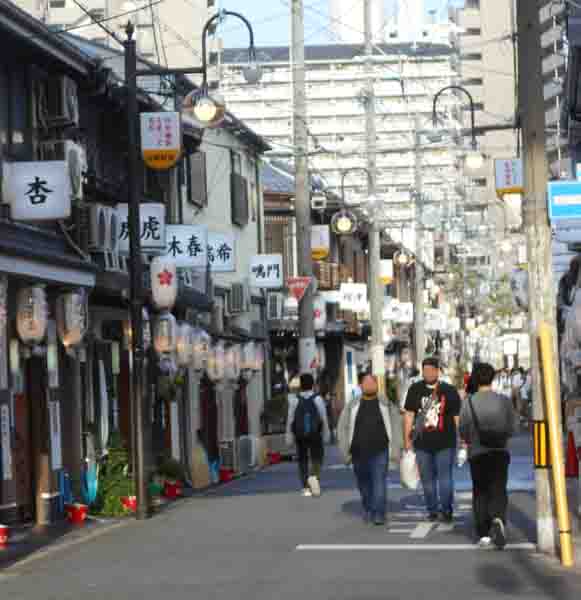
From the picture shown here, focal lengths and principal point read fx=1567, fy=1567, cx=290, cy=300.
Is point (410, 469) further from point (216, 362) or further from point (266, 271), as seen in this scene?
point (266, 271)

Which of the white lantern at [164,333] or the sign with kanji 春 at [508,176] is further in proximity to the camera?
the sign with kanji 春 at [508,176]

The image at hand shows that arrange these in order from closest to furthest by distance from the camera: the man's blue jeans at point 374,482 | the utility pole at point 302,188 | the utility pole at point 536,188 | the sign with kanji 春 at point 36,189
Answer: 1. the utility pole at point 536,188
2. the man's blue jeans at point 374,482
3. the sign with kanji 春 at point 36,189
4. the utility pole at point 302,188

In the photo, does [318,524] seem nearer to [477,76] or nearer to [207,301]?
[207,301]

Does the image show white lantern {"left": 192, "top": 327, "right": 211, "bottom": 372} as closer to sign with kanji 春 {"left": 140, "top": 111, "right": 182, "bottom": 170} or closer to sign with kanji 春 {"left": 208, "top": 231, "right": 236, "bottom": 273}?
sign with kanji 春 {"left": 208, "top": 231, "right": 236, "bottom": 273}

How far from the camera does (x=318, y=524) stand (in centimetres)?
1941

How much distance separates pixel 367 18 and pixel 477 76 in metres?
104

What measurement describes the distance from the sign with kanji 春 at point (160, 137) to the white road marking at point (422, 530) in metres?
9.27

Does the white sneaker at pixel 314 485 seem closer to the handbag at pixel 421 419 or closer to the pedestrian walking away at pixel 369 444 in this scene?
the pedestrian walking away at pixel 369 444

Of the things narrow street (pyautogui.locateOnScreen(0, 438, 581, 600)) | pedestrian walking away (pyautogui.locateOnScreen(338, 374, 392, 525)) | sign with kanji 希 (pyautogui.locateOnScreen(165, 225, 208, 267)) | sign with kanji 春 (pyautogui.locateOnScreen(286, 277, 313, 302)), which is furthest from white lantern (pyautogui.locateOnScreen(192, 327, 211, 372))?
pedestrian walking away (pyautogui.locateOnScreen(338, 374, 392, 525))

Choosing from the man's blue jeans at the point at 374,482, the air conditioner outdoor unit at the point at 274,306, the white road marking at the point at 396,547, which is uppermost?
the air conditioner outdoor unit at the point at 274,306

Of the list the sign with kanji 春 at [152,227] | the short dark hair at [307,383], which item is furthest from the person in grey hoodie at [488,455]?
the sign with kanji 春 at [152,227]

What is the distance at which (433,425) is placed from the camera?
18.5 m

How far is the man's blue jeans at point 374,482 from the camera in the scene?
19.2 meters

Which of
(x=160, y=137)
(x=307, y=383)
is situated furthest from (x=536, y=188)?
(x=160, y=137)
